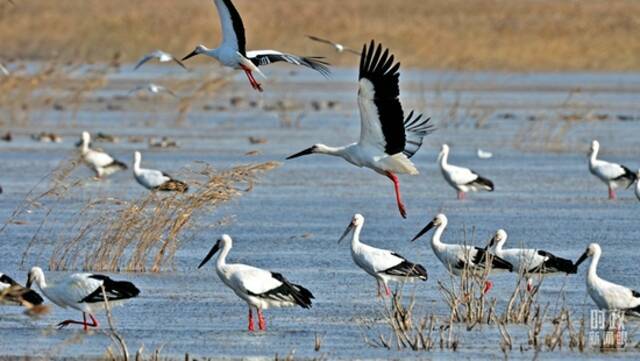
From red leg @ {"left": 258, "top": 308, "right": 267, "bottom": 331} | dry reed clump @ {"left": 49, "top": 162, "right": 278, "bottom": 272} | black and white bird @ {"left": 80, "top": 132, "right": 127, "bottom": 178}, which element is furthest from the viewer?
black and white bird @ {"left": 80, "top": 132, "right": 127, "bottom": 178}

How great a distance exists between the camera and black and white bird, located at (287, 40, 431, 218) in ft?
37.9

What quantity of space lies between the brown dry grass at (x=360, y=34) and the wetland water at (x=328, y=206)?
21.9 feet

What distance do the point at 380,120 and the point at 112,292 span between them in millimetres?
3121

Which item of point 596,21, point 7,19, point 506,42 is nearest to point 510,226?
point 506,42

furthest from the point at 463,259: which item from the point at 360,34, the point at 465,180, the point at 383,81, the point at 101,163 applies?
the point at 360,34

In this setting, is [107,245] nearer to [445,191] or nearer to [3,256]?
[3,256]

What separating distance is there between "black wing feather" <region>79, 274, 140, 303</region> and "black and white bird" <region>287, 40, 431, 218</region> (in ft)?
8.34


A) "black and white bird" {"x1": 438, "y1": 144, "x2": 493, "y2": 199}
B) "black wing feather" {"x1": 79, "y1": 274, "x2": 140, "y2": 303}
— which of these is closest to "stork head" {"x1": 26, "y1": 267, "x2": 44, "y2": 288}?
"black wing feather" {"x1": 79, "y1": 274, "x2": 140, "y2": 303}

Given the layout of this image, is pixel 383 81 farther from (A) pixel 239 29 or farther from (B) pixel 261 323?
(A) pixel 239 29

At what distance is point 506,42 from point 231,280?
3588 centimetres

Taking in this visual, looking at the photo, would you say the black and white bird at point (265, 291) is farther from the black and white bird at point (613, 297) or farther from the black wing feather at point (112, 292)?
the black and white bird at point (613, 297)

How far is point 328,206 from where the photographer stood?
17.0 meters

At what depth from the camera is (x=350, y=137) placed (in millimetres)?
24734

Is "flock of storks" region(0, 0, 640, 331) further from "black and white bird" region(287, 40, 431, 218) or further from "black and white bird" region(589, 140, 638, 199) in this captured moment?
"black and white bird" region(589, 140, 638, 199)
